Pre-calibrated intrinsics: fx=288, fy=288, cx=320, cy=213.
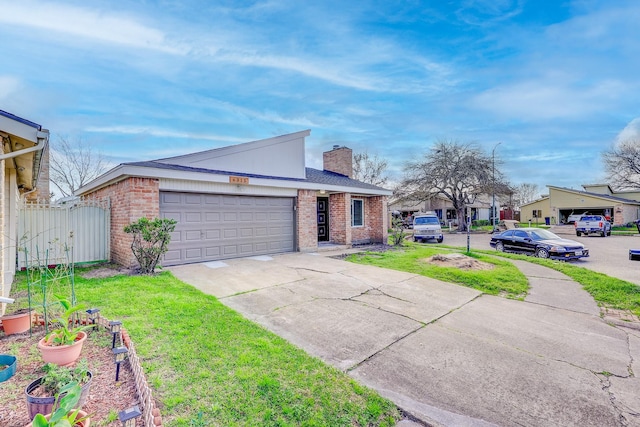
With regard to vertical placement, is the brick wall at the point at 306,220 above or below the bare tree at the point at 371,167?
below

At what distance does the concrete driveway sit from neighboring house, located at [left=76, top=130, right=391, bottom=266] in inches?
75.7

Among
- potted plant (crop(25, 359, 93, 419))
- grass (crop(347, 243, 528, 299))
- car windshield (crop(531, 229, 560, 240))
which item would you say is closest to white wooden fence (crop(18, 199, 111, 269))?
potted plant (crop(25, 359, 93, 419))

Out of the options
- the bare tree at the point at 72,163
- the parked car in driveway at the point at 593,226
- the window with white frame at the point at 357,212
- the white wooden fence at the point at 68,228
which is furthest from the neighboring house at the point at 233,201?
the parked car in driveway at the point at 593,226

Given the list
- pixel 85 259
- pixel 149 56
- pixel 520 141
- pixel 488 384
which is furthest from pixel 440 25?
pixel 520 141

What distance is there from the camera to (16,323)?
3717 millimetres

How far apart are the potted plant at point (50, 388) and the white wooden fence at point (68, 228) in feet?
22.5

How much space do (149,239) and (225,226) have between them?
2.76 m

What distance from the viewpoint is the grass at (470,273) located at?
724 centimetres

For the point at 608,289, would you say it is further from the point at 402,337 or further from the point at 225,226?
the point at 225,226

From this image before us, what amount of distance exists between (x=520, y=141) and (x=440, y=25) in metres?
21.4

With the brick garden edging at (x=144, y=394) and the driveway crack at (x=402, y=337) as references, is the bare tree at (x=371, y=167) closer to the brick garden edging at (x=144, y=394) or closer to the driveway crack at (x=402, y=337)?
the driveway crack at (x=402, y=337)

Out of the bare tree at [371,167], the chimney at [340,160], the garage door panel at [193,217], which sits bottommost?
the garage door panel at [193,217]

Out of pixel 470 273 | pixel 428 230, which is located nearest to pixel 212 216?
pixel 470 273

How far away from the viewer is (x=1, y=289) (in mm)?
3883
